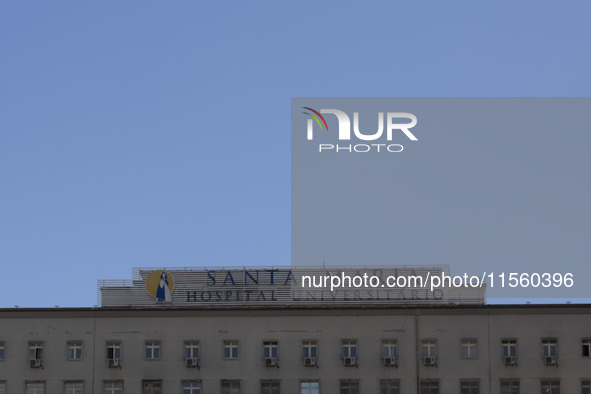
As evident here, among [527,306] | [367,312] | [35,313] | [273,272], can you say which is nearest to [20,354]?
[35,313]

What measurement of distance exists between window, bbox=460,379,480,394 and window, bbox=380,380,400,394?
16.2 feet

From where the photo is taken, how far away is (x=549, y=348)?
94.6 meters

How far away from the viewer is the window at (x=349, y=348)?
3748 inches

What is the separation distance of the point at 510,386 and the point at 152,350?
1108 inches

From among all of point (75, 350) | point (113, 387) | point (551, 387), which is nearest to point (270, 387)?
point (113, 387)

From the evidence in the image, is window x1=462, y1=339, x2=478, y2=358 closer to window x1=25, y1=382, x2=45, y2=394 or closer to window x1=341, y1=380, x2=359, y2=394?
window x1=341, y1=380, x2=359, y2=394

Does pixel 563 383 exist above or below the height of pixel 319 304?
below

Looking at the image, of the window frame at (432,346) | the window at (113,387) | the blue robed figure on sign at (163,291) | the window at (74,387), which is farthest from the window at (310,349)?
the window at (74,387)

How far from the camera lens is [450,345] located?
311ft

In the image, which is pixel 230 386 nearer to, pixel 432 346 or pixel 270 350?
pixel 270 350

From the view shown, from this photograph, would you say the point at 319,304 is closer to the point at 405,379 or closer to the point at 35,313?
the point at 405,379

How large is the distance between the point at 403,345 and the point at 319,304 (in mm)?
7571

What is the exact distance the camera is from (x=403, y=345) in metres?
95.2

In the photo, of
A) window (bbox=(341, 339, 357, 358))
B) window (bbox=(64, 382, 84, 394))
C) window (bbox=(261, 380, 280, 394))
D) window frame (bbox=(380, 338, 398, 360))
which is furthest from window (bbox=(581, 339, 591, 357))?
window (bbox=(64, 382, 84, 394))
